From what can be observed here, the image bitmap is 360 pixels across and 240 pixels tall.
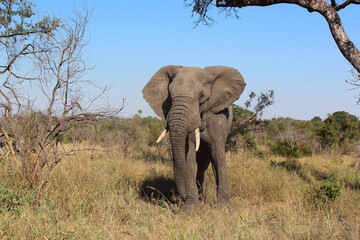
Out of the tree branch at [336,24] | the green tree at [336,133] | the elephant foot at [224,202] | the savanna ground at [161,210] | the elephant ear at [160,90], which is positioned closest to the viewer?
the savanna ground at [161,210]

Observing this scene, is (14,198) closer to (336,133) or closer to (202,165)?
(202,165)

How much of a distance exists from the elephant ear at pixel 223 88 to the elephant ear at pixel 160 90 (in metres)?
0.68

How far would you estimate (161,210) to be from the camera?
580 centimetres

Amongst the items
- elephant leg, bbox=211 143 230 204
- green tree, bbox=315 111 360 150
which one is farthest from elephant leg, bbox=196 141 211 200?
green tree, bbox=315 111 360 150

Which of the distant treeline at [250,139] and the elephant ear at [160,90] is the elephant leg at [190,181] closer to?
the elephant ear at [160,90]

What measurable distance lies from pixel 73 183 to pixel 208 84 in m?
2.80

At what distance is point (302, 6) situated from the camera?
8953 millimetres

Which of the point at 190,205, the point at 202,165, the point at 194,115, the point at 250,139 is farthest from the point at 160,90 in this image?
the point at 250,139

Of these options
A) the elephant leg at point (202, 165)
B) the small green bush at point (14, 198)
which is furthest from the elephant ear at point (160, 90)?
the small green bush at point (14, 198)

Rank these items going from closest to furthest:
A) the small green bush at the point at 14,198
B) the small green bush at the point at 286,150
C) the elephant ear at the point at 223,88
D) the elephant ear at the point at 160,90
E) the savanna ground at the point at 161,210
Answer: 1. the savanna ground at the point at 161,210
2. the small green bush at the point at 14,198
3. the elephant ear at the point at 223,88
4. the elephant ear at the point at 160,90
5. the small green bush at the point at 286,150

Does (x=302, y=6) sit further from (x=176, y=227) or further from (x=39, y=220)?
(x=39, y=220)

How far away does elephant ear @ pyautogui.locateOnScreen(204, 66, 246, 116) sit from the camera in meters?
6.05

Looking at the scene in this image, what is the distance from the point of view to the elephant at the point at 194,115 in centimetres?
542

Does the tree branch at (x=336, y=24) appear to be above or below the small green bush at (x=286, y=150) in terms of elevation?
above
